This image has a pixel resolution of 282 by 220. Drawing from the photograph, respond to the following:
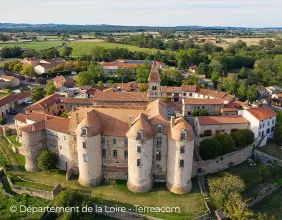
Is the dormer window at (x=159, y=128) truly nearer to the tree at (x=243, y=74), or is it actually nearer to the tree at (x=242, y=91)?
the tree at (x=242, y=91)

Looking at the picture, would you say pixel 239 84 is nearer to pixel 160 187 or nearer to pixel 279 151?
pixel 279 151

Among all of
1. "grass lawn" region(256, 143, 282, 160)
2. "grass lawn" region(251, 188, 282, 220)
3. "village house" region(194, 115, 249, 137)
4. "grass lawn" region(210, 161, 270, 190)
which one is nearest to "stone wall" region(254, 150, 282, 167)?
"grass lawn" region(256, 143, 282, 160)

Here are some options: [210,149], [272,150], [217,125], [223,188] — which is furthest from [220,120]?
[223,188]

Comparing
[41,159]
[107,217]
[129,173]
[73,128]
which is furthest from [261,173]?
[41,159]

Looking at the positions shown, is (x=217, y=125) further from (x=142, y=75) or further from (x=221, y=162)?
(x=142, y=75)

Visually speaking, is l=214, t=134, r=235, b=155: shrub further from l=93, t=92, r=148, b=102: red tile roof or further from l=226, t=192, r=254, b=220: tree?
l=93, t=92, r=148, b=102: red tile roof

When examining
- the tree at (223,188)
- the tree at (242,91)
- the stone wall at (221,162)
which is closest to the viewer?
the tree at (223,188)

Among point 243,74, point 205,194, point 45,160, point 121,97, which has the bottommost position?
point 205,194

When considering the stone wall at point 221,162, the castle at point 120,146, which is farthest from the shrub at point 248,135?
the castle at point 120,146
